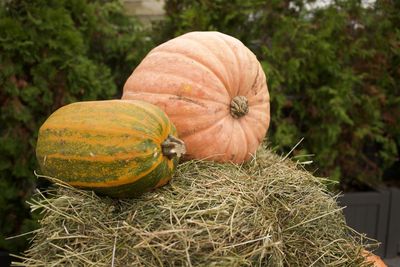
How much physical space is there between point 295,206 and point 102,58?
2656mm

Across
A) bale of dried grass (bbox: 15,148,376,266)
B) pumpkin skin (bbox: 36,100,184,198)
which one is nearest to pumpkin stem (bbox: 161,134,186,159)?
pumpkin skin (bbox: 36,100,184,198)

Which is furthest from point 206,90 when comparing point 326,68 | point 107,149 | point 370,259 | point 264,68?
point 326,68

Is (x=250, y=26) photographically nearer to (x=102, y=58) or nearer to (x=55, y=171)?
(x=102, y=58)

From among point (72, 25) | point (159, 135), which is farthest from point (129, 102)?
point (72, 25)

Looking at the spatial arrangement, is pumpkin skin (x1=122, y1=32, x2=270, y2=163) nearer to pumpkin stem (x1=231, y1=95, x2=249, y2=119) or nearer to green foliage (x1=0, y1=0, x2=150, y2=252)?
pumpkin stem (x1=231, y1=95, x2=249, y2=119)

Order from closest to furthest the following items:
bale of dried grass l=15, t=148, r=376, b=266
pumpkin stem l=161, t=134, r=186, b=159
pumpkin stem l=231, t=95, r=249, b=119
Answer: bale of dried grass l=15, t=148, r=376, b=266 < pumpkin stem l=161, t=134, r=186, b=159 < pumpkin stem l=231, t=95, r=249, b=119

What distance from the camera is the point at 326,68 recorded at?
428cm

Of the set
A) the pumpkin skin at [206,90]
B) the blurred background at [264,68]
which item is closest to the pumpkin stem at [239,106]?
the pumpkin skin at [206,90]

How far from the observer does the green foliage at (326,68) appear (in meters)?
4.07

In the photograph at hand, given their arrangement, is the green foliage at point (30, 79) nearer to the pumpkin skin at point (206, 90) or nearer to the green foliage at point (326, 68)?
the green foliage at point (326, 68)

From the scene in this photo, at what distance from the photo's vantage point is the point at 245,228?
5.46 feet

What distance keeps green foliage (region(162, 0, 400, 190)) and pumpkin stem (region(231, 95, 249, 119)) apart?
1740 millimetres

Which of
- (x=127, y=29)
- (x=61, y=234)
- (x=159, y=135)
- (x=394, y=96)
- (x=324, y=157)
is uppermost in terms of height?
(x=159, y=135)

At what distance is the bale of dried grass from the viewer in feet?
5.17
